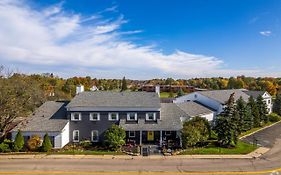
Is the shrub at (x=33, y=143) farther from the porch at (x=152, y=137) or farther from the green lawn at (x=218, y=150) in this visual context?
the green lawn at (x=218, y=150)

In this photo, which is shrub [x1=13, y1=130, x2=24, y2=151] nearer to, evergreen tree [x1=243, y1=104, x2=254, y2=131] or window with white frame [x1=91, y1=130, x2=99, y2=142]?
window with white frame [x1=91, y1=130, x2=99, y2=142]

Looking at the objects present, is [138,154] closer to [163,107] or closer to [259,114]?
[163,107]

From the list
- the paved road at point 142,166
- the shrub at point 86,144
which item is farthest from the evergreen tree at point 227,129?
the shrub at point 86,144

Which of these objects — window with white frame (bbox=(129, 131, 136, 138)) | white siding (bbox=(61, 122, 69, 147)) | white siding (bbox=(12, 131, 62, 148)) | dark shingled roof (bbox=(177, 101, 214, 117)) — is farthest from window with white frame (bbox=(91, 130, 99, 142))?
dark shingled roof (bbox=(177, 101, 214, 117))

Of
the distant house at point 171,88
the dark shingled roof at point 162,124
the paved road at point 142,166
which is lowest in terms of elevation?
the paved road at point 142,166

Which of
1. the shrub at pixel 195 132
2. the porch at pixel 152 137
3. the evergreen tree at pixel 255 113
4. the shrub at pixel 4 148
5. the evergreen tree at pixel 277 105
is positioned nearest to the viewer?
the shrub at pixel 4 148

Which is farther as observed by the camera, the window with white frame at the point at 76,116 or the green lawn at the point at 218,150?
the window with white frame at the point at 76,116

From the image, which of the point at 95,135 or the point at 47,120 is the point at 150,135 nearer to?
the point at 95,135
